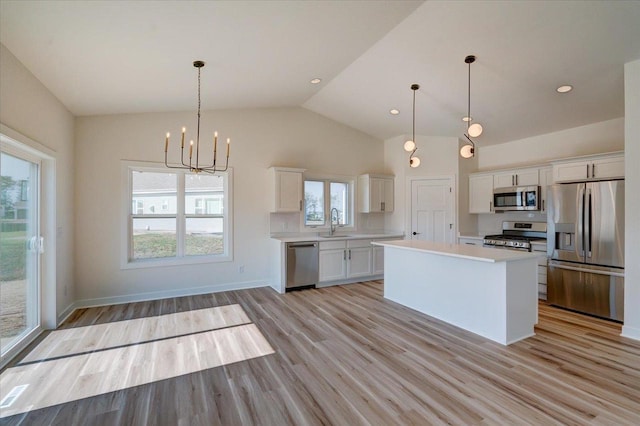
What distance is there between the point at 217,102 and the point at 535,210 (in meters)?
5.36

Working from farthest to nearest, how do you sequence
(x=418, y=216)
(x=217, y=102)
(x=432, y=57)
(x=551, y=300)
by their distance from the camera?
(x=418, y=216), (x=217, y=102), (x=551, y=300), (x=432, y=57)

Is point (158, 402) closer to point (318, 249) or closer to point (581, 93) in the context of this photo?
point (318, 249)

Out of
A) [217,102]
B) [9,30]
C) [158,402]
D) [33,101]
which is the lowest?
[158,402]

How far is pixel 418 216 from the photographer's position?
6098mm

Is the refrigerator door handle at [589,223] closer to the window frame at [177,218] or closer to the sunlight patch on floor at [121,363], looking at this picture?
the sunlight patch on floor at [121,363]

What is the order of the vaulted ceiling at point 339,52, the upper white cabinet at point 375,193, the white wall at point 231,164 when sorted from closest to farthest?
the vaulted ceiling at point 339,52 → the white wall at point 231,164 → the upper white cabinet at point 375,193

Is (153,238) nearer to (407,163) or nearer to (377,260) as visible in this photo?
(377,260)

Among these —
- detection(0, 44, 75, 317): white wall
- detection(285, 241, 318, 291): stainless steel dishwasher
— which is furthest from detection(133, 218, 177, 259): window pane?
detection(285, 241, 318, 291): stainless steel dishwasher

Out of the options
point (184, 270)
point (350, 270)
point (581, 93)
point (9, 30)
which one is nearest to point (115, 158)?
point (184, 270)

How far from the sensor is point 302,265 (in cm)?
513

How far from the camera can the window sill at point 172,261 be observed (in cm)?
447

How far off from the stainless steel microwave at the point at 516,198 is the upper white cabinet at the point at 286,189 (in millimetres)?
3500

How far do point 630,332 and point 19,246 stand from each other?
251 inches

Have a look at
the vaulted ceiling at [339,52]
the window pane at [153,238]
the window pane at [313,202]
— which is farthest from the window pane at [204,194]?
the window pane at [313,202]
